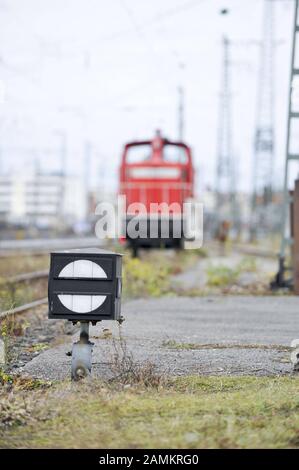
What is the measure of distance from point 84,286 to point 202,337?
3.56 meters

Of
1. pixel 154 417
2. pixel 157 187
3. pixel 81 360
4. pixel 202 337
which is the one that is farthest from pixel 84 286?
pixel 157 187

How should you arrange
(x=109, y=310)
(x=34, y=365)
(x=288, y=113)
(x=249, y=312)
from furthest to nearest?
1. (x=288, y=113)
2. (x=249, y=312)
3. (x=34, y=365)
4. (x=109, y=310)

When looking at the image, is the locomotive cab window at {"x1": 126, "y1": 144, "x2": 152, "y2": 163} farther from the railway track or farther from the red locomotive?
the railway track

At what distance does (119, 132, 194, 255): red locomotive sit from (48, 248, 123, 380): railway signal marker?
17.4 meters

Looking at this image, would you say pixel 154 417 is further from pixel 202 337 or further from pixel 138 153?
pixel 138 153

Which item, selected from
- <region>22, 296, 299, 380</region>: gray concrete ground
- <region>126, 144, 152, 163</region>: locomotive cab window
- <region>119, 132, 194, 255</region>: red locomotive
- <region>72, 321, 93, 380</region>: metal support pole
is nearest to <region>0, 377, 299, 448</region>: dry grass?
<region>72, 321, 93, 380</region>: metal support pole

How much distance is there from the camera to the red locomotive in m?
23.6

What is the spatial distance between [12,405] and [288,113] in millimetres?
10331

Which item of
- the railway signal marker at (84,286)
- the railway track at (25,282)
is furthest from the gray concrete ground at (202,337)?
the railway track at (25,282)

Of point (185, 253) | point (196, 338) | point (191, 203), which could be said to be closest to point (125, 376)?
point (196, 338)

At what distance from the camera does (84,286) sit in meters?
5.90

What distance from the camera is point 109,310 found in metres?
5.85

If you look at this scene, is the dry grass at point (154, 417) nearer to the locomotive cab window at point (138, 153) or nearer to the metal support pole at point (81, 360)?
the metal support pole at point (81, 360)

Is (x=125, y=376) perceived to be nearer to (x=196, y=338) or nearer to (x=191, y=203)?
(x=196, y=338)
